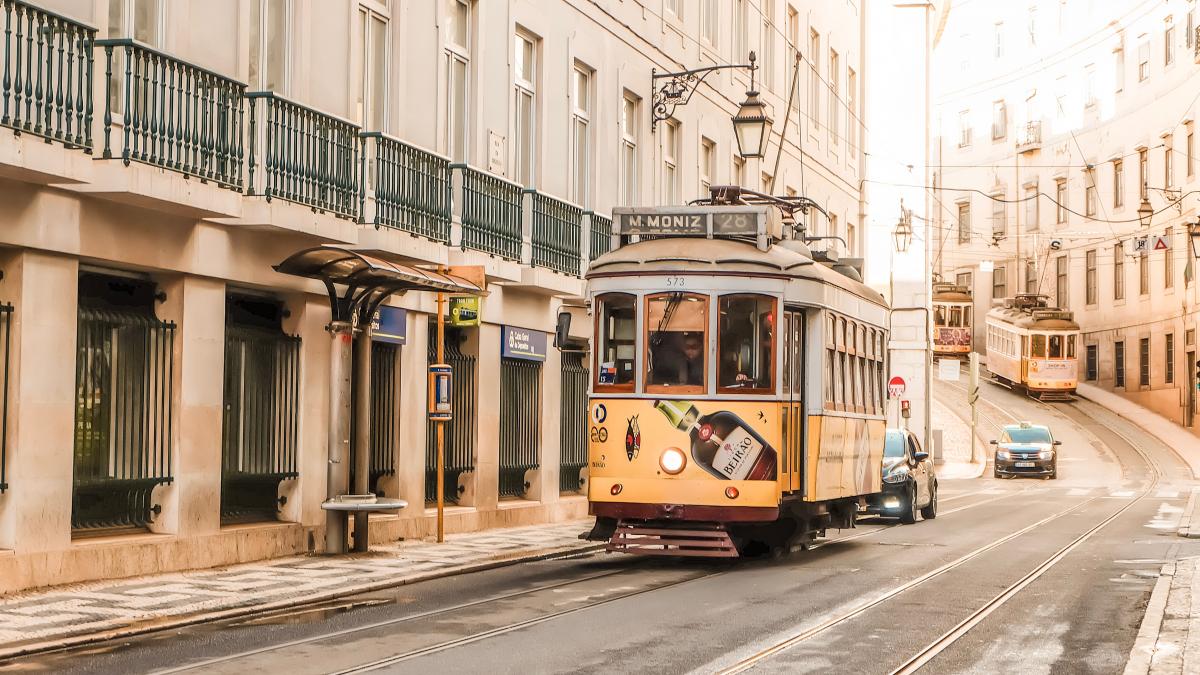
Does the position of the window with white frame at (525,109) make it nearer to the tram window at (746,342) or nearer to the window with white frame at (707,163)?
the window with white frame at (707,163)

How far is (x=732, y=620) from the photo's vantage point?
12180mm

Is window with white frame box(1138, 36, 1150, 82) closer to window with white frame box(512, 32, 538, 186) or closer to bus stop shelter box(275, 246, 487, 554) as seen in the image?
window with white frame box(512, 32, 538, 186)

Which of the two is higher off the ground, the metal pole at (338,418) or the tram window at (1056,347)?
the tram window at (1056,347)

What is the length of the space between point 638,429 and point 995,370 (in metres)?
59.3

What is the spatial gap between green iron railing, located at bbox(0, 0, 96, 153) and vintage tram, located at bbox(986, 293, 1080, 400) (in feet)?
183

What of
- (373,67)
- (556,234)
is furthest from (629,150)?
(373,67)

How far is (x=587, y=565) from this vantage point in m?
17.6

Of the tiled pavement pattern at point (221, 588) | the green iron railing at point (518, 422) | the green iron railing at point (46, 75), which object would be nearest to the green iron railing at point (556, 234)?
the green iron railing at point (518, 422)

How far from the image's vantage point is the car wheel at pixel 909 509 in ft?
86.4

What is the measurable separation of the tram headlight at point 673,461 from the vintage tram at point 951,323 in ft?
199

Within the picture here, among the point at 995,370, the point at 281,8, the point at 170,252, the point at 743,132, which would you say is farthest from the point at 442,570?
the point at 995,370

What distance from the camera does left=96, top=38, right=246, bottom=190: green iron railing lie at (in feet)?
47.4

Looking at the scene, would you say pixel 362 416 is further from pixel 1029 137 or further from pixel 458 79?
pixel 1029 137

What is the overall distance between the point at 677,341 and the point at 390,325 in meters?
4.71
